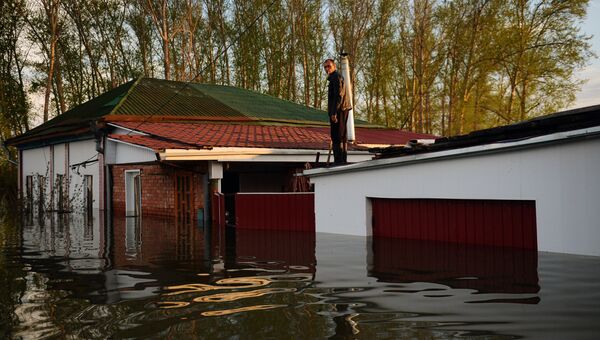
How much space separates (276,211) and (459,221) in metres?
5.28

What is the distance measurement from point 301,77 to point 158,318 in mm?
36355

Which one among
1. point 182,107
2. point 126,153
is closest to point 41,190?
point 182,107

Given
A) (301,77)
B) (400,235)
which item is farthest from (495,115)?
(400,235)

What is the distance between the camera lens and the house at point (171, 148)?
707 inches

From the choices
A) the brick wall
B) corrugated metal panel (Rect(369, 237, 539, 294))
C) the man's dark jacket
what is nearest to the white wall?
corrugated metal panel (Rect(369, 237, 539, 294))

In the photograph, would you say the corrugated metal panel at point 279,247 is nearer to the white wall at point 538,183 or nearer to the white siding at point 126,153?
the white wall at point 538,183

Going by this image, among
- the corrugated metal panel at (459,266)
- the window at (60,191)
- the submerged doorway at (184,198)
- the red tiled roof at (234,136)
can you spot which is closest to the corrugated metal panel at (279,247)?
the corrugated metal panel at (459,266)

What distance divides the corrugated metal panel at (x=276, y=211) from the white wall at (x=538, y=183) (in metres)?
2.29

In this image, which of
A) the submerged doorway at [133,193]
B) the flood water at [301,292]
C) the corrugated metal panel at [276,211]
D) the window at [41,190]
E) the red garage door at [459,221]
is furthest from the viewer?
the window at [41,190]

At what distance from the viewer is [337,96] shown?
39.8 ft

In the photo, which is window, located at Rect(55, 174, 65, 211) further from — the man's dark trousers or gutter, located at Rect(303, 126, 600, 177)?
the man's dark trousers

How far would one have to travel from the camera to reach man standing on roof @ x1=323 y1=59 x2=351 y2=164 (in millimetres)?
11938

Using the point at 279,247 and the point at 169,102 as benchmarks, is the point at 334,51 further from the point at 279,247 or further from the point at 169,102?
the point at 279,247

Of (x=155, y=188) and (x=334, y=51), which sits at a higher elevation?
(x=334, y=51)
